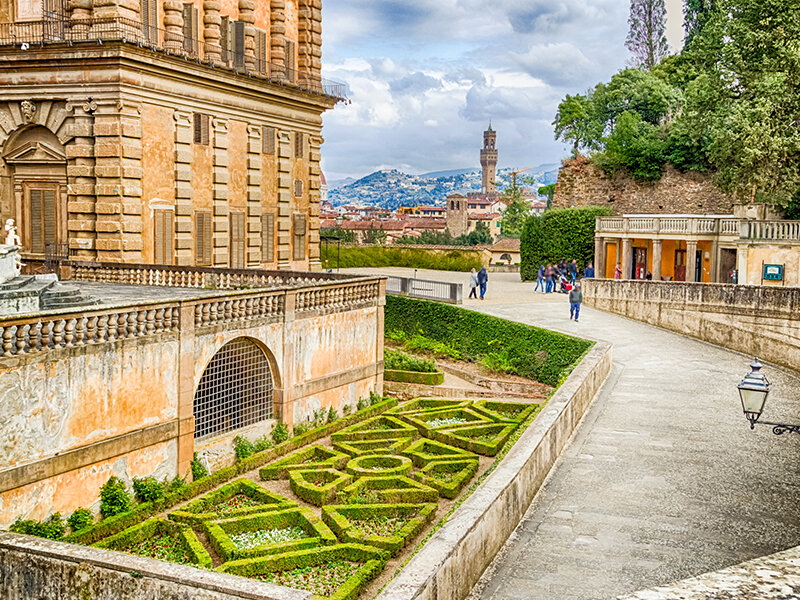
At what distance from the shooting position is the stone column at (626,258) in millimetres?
44562

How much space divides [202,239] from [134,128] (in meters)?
5.22

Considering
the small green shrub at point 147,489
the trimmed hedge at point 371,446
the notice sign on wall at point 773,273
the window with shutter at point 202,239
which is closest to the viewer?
the small green shrub at point 147,489

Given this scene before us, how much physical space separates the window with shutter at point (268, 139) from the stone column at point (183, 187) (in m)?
4.44

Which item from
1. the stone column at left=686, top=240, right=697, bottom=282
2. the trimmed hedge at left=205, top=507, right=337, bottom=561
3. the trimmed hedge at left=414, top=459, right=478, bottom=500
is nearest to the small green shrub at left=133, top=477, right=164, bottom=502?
the trimmed hedge at left=205, top=507, right=337, bottom=561

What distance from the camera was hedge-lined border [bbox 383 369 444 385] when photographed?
29.2 metres

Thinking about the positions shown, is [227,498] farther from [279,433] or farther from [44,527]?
[44,527]

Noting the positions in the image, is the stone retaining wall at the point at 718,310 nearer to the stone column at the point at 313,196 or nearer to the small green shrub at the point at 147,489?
the stone column at the point at 313,196

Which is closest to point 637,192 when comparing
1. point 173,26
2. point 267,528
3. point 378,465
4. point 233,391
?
point 173,26

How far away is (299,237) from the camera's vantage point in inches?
1463

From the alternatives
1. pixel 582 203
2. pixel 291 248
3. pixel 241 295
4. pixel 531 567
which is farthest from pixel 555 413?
pixel 582 203

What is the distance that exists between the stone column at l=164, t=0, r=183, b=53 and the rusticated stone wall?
30.5 meters

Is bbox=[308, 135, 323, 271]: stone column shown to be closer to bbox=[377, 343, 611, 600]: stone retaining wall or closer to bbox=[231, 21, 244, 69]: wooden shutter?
bbox=[231, 21, 244, 69]: wooden shutter

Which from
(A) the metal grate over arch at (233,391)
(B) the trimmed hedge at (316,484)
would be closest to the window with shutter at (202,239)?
(A) the metal grate over arch at (233,391)

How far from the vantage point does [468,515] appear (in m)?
11.1
